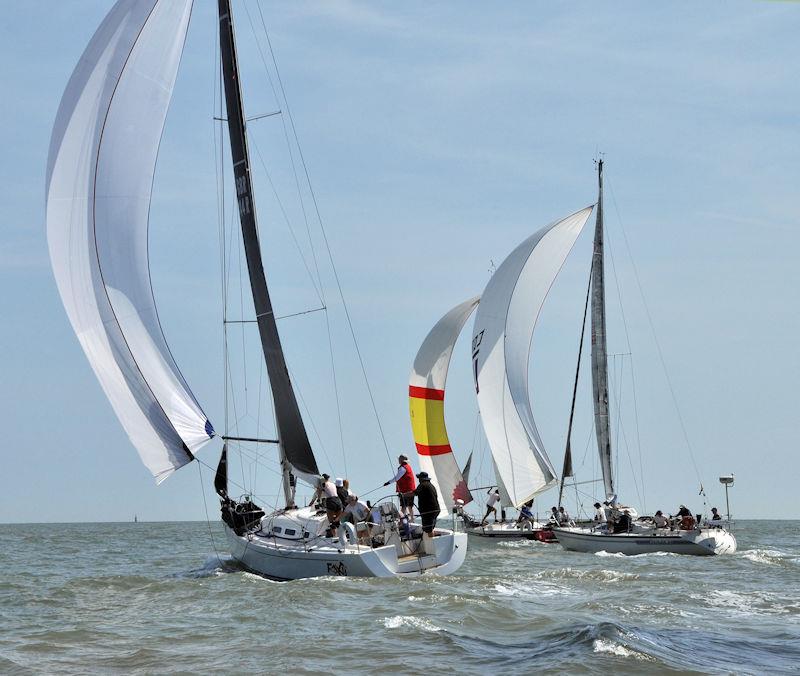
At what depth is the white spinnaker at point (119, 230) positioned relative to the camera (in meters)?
17.5

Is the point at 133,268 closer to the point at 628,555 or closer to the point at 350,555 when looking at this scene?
the point at 350,555

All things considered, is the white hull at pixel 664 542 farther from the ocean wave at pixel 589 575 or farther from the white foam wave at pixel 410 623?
the white foam wave at pixel 410 623

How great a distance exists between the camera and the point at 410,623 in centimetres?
1414

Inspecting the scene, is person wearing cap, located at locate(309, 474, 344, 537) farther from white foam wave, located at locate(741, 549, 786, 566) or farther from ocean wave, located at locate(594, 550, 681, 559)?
white foam wave, located at locate(741, 549, 786, 566)

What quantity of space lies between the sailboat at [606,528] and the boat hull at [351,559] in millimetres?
12032

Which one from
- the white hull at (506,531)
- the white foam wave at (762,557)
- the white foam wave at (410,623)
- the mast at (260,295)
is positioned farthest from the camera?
the white hull at (506,531)

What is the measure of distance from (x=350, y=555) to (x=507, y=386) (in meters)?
18.9

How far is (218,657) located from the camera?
1239cm

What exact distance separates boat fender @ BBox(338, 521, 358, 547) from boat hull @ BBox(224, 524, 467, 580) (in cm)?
6

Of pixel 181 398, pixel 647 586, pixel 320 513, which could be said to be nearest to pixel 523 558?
pixel 647 586

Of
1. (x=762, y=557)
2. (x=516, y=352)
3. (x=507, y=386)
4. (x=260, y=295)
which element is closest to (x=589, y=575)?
(x=260, y=295)

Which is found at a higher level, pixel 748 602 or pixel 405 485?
pixel 405 485

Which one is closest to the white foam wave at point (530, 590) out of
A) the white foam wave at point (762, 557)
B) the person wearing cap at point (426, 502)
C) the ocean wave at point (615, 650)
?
the person wearing cap at point (426, 502)

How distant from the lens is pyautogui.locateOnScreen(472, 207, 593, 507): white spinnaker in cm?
3541
